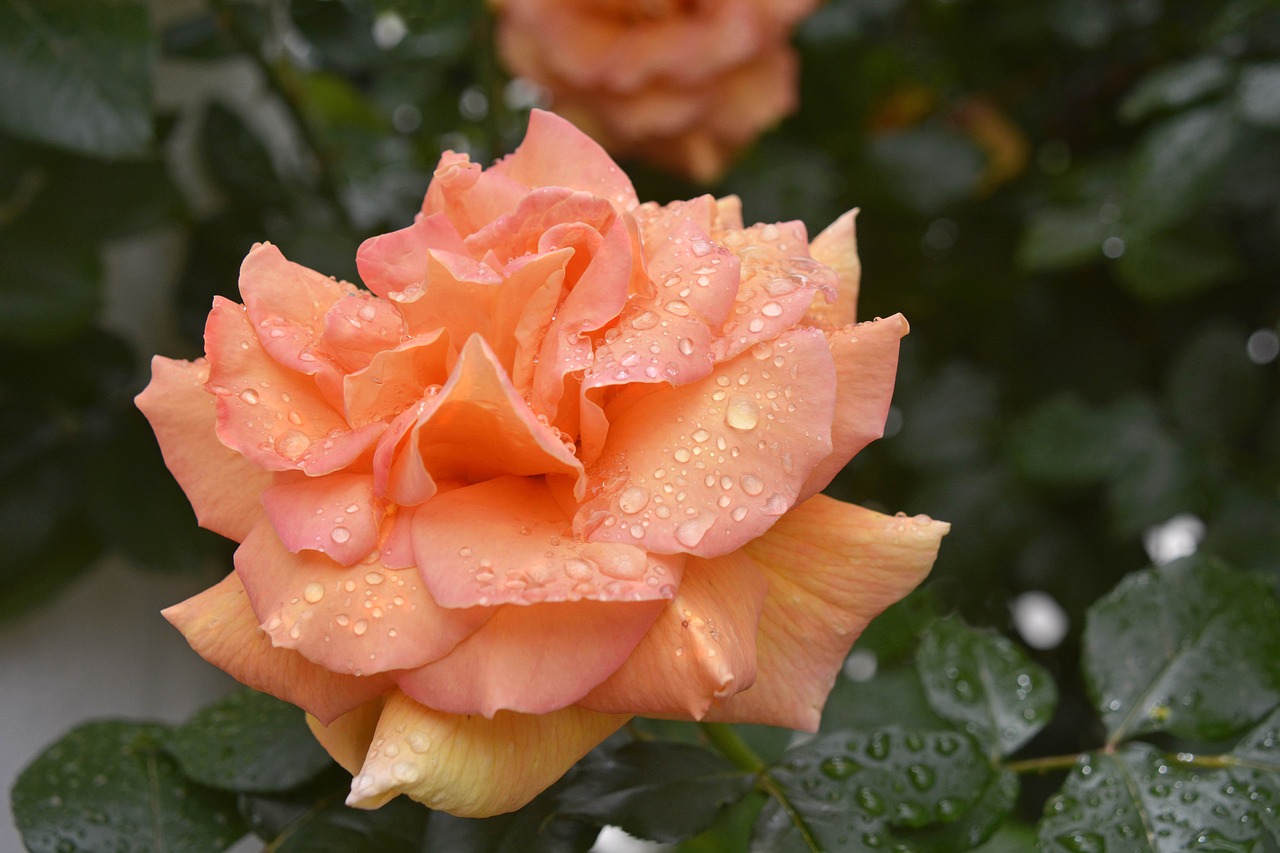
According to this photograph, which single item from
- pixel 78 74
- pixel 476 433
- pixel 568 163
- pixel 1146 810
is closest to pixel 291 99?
pixel 78 74

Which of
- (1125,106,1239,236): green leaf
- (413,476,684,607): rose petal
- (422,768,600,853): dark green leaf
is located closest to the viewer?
(413,476,684,607): rose petal

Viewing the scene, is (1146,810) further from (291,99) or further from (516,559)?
(291,99)

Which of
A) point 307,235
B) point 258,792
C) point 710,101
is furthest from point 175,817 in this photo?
point 710,101

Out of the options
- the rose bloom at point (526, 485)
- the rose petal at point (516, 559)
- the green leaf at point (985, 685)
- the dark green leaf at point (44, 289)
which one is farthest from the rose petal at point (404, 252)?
the dark green leaf at point (44, 289)

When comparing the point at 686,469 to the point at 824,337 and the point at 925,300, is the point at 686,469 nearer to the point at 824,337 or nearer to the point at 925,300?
the point at 824,337

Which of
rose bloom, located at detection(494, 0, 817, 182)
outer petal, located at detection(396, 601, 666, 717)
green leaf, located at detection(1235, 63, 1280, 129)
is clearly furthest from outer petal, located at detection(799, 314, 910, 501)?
rose bloom, located at detection(494, 0, 817, 182)

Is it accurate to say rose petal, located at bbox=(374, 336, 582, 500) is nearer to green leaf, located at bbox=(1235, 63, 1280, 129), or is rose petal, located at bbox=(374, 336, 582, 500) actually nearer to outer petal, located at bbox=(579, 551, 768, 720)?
outer petal, located at bbox=(579, 551, 768, 720)

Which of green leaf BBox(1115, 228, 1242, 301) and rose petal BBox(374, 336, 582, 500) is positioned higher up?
rose petal BBox(374, 336, 582, 500)
